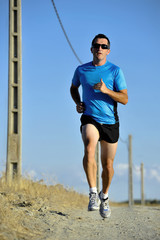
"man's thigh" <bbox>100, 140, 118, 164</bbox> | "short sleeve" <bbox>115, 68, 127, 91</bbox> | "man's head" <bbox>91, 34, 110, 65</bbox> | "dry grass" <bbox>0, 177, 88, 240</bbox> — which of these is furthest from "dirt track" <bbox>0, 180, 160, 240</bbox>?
"man's head" <bbox>91, 34, 110, 65</bbox>

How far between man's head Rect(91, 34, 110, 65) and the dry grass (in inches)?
104

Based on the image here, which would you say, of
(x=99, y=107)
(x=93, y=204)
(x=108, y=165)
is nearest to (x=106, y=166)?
(x=108, y=165)

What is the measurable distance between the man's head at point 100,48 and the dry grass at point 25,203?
2640 mm

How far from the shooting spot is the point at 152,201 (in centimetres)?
4212

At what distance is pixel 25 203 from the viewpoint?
823cm

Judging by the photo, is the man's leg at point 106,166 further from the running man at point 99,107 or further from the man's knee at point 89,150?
the man's knee at point 89,150

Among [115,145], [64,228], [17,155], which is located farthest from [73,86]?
[17,155]

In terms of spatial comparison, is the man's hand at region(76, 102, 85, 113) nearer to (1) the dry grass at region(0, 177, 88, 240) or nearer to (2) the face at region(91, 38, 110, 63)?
(2) the face at region(91, 38, 110, 63)

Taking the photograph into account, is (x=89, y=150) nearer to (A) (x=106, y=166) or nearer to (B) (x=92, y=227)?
(A) (x=106, y=166)

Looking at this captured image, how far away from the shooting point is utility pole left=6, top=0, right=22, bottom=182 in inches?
468

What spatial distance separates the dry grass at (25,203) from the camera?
572 cm

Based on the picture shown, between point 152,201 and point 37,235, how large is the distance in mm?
37793

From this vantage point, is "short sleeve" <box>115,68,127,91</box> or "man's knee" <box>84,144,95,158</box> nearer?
"man's knee" <box>84,144,95,158</box>

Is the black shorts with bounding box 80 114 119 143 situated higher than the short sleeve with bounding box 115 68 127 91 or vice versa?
the short sleeve with bounding box 115 68 127 91
